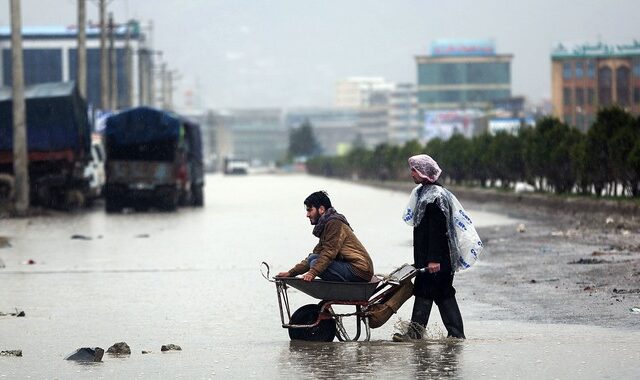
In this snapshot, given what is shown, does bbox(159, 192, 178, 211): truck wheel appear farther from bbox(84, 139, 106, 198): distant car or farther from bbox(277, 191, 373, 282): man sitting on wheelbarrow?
bbox(277, 191, 373, 282): man sitting on wheelbarrow

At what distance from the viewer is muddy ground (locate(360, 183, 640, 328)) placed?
13.6m

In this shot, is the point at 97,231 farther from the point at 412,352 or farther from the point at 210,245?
the point at 412,352

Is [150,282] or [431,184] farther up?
[431,184]

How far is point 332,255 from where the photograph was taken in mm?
11258

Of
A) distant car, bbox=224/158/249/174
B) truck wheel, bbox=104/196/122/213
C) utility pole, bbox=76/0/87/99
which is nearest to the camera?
truck wheel, bbox=104/196/122/213

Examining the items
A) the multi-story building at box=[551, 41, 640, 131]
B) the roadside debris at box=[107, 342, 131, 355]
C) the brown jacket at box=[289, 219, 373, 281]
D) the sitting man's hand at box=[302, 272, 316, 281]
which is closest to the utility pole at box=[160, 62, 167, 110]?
the multi-story building at box=[551, 41, 640, 131]

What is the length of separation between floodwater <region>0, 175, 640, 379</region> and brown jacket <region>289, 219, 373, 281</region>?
0.51 m

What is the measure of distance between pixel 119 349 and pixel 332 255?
1604mm

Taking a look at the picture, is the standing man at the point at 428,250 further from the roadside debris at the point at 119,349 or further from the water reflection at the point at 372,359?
the roadside debris at the point at 119,349

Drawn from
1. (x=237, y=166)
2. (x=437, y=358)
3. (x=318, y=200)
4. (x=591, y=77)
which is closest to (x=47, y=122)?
(x=318, y=200)

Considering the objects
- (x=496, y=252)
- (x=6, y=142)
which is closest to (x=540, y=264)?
(x=496, y=252)

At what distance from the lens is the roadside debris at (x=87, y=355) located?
10391mm

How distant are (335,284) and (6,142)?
105 feet

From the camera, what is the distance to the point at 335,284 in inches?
441
